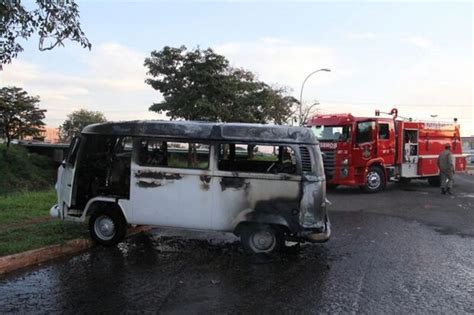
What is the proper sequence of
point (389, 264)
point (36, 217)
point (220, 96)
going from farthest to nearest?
point (220, 96)
point (36, 217)
point (389, 264)

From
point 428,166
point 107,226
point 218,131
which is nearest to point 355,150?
point 428,166

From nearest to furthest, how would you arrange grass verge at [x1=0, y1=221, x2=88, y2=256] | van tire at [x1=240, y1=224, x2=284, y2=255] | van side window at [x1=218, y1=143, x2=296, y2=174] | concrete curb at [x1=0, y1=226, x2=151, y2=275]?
1. concrete curb at [x1=0, y1=226, x2=151, y2=275]
2. grass verge at [x1=0, y1=221, x2=88, y2=256]
3. van tire at [x1=240, y1=224, x2=284, y2=255]
4. van side window at [x1=218, y1=143, x2=296, y2=174]

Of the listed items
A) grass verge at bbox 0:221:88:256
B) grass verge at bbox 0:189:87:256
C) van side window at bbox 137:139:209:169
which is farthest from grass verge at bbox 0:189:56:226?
van side window at bbox 137:139:209:169

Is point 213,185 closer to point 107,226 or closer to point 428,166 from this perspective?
point 107,226

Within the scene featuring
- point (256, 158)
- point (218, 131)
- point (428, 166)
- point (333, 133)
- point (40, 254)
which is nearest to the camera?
point (40, 254)

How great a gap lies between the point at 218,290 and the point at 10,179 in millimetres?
38337

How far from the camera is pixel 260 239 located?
8031 mm

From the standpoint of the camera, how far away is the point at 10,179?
40.1 meters

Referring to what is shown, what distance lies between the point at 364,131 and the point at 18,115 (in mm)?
39832

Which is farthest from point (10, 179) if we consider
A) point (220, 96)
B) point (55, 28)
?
point (55, 28)

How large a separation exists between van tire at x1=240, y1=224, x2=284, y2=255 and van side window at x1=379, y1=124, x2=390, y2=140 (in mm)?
11522

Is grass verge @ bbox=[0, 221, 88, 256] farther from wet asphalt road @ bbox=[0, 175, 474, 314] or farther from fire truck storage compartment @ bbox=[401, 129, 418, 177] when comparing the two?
fire truck storage compartment @ bbox=[401, 129, 418, 177]

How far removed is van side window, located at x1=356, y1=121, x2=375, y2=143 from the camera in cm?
1805

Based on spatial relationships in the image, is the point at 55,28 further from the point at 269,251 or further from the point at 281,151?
the point at 269,251
